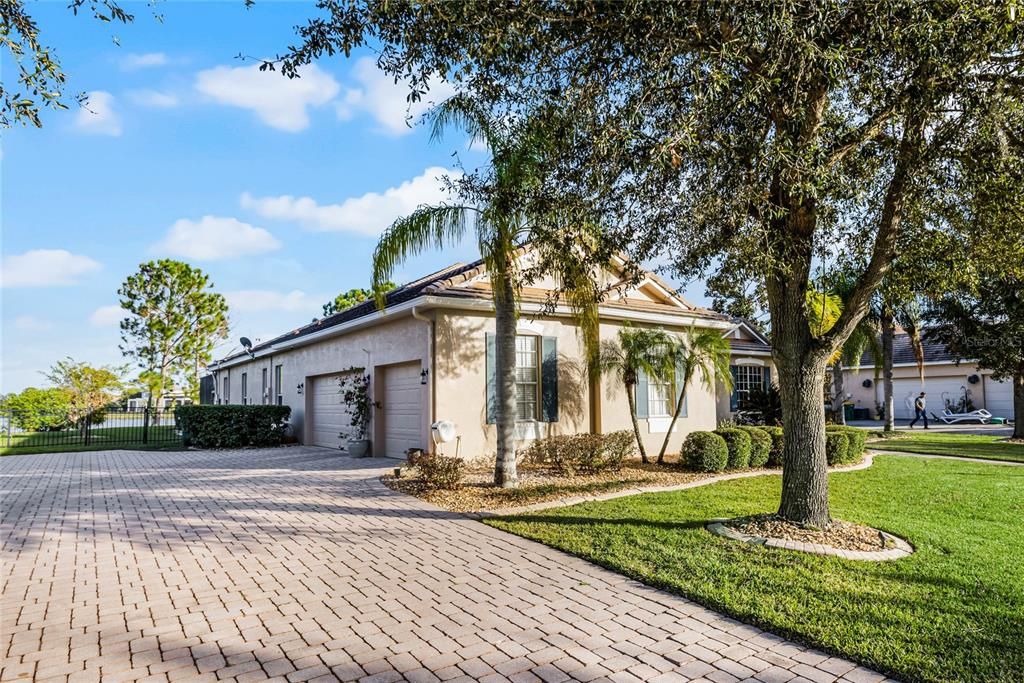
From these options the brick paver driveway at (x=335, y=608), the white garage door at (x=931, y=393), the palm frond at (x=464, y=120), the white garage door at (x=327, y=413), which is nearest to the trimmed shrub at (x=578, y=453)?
the brick paver driveway at (x=335, y=608)

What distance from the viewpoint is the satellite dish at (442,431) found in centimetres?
1159

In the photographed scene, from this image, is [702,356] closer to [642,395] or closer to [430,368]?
[642,395]

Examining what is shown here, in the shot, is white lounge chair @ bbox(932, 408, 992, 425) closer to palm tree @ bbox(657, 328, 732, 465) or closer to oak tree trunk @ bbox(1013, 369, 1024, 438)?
oak tree trunk @ bbox(1013, 369, 1024, 438)

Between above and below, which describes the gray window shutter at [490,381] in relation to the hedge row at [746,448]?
above

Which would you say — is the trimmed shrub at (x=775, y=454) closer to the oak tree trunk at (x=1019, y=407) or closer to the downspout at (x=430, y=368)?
the downspout at (x=430, y=368)

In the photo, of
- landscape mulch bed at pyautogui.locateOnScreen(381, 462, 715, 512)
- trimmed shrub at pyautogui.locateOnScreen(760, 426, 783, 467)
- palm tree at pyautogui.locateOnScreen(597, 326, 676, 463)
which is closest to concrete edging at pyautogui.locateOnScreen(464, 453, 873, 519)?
landscape mulch bed at pyautogui.locateOnScreen(381, 462, 715, 512)

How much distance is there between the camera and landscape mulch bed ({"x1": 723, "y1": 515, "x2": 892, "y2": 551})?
21.7ft

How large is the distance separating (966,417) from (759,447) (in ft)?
77.5

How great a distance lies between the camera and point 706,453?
12.4 meters

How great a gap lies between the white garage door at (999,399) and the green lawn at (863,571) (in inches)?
1059

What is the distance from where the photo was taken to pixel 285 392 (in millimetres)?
21234

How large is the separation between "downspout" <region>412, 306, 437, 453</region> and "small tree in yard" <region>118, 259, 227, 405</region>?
3202 centimetres

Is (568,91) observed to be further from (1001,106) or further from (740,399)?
(740,399)

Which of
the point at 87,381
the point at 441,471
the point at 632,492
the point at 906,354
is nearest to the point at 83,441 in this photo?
the point at 87,381
